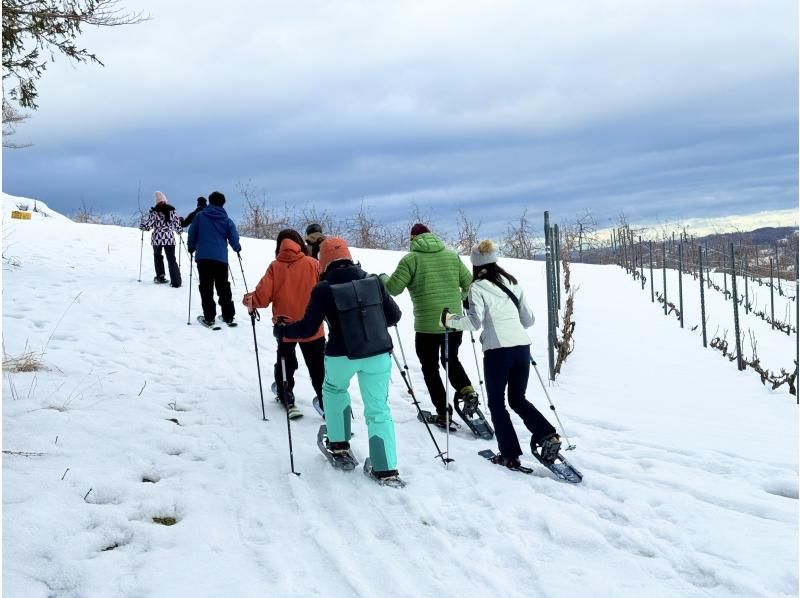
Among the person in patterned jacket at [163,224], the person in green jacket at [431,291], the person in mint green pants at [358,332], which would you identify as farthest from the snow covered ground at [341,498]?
the person in patterned jacket at [163,224]

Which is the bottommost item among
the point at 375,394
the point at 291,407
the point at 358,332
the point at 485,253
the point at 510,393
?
the point at 291,407

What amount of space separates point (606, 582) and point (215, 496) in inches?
104

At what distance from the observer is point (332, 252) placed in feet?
15.5

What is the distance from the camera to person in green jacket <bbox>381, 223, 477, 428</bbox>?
19.4ft

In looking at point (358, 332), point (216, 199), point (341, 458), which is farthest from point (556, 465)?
point (216, 199)

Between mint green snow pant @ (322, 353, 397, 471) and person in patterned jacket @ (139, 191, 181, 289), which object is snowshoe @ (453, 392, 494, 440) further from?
person in patterned jacket @ (139, 191, 181, 289)

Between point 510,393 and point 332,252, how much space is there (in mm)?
1873

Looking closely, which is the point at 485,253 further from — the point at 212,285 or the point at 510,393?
the point at 212,285

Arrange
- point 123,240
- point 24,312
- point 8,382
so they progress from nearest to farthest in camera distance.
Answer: point 8,382 → point 24,312 → point 123,240

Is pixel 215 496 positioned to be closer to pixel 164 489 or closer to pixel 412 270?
pixel 164 489

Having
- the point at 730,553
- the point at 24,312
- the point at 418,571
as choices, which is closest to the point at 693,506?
the point at 730,553

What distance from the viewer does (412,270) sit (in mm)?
5930

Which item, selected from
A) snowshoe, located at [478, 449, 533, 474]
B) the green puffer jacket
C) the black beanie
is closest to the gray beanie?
the green puffer jacket

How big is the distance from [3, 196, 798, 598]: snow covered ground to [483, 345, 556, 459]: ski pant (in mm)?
292
